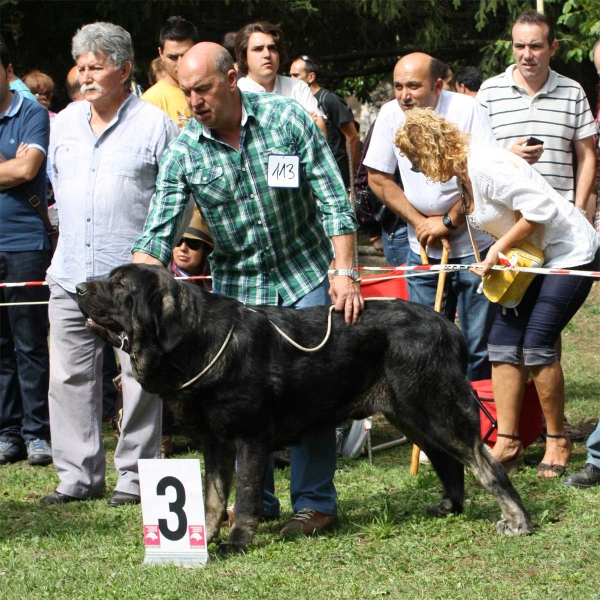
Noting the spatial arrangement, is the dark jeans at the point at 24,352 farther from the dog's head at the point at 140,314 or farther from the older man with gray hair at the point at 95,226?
the dog's head at the point at 140,314

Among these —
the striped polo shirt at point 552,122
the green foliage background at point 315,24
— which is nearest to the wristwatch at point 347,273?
the striped polo shirt at point 552,122

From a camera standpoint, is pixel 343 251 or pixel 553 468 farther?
pixel 553 468

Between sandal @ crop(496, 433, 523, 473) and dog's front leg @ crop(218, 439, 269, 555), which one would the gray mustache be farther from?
sandal @ crop(496, 433, 523, 473)

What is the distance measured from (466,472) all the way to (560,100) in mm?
2533

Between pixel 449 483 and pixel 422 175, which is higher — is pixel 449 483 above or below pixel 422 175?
below

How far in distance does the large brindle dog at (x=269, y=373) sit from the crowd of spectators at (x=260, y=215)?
0.27m

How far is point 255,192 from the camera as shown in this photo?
492 centimetres

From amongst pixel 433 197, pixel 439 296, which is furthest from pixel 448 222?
pixel 439 296

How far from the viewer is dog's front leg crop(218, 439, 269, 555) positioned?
460cm

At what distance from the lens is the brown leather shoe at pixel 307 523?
4.93 metres

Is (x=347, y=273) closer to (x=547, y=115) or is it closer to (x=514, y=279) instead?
(x=514, y=279)

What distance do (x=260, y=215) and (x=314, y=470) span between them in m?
1.29

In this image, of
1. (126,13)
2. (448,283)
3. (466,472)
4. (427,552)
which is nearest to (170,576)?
(427,552)

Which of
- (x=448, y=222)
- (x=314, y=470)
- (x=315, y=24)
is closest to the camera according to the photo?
(x=314, y=470)
